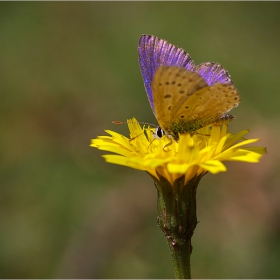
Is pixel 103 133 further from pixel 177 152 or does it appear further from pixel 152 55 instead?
pixel 177 152

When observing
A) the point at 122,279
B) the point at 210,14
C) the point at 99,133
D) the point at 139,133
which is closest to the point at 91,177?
the point at 99,133

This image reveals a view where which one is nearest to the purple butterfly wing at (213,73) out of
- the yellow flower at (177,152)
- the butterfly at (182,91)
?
the butterfly at (182,91)

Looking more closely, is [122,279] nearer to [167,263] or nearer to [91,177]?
[167,263]

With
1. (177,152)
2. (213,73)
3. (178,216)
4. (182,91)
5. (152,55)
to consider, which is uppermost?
(152,55)

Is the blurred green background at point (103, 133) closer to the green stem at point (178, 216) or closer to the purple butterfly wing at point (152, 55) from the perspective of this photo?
the green stem at point (178, 216)

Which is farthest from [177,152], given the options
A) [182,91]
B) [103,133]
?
[103,133]

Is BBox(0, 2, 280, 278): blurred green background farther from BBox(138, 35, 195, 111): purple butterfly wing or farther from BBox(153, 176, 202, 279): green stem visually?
BBox(138, 35, 195, 111): purple butterfly wing

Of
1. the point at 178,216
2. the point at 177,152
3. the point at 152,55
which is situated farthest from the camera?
the point at 152,55
